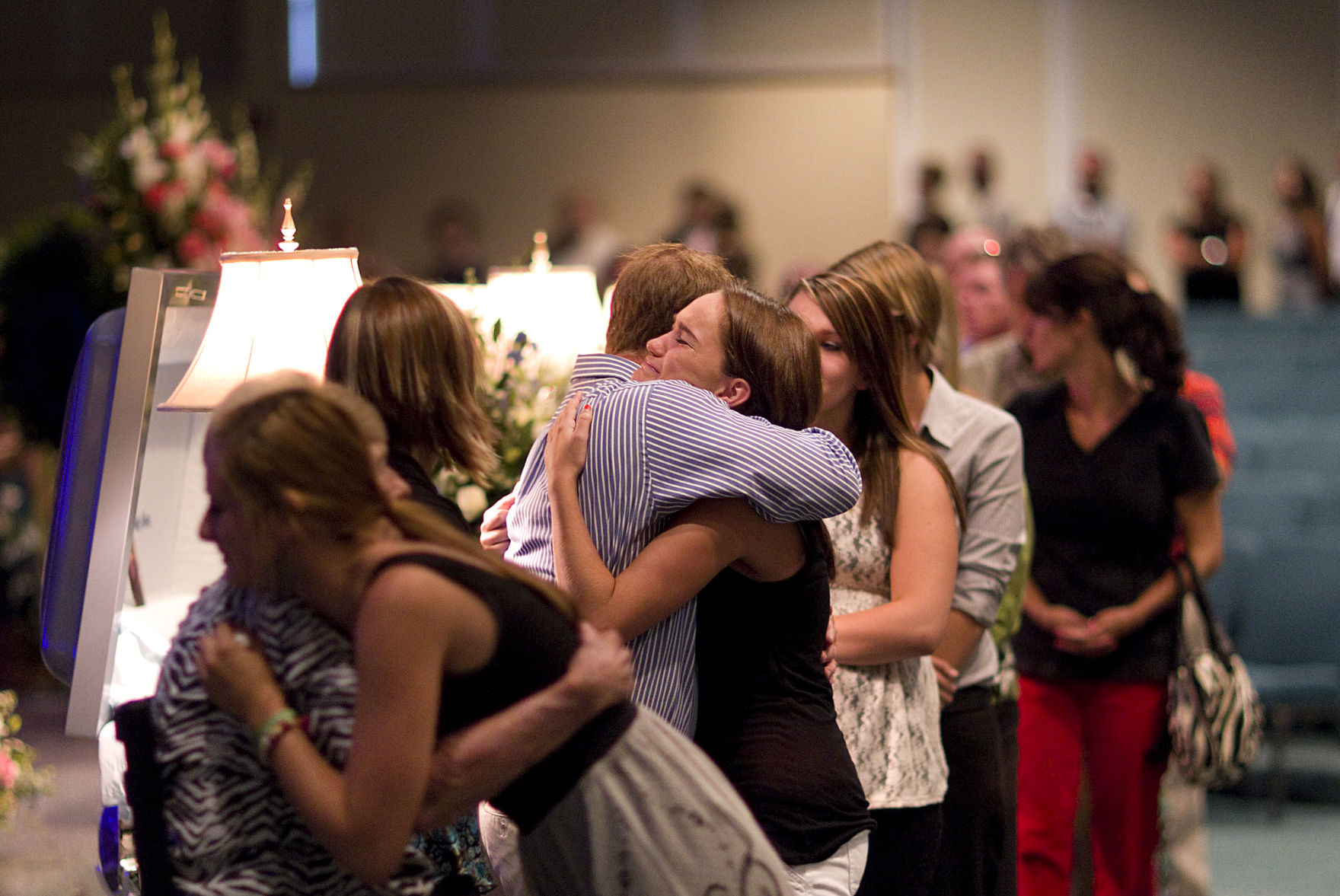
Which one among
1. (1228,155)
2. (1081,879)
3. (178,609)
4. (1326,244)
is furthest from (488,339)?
(1228,155)

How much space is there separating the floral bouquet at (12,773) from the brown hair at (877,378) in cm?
165

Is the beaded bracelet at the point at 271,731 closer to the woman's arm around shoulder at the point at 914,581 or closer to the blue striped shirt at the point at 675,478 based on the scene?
the blue striped shirt at the point at 675,478

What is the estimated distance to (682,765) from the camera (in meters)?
1.42

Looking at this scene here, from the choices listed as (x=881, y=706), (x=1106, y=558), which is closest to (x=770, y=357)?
(x=881, y=706)

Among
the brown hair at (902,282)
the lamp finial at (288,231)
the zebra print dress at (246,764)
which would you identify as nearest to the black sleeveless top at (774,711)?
the zebra print dress at (246,764)

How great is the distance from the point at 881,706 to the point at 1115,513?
113 centimetres

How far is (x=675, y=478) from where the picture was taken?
1562mm

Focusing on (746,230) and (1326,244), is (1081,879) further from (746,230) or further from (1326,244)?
(746,230)

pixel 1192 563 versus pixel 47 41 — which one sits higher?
pixel 47 41

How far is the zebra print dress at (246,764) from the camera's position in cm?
133

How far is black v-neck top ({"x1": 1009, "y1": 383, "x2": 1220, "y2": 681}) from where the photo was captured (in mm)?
2980

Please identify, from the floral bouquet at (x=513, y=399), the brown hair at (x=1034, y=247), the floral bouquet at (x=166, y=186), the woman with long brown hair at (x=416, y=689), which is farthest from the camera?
the floral bouquet at (x=166, y=186)

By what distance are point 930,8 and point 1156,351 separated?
28.6 feet

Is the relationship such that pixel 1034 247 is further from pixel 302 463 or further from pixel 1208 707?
pixel 302 463
